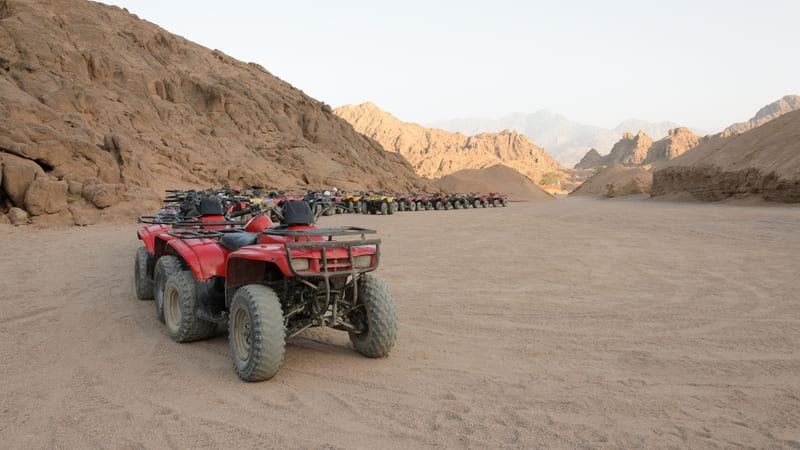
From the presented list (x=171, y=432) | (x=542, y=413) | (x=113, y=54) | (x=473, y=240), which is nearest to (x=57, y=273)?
(x=171, y=432)

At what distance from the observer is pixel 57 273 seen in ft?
27.9

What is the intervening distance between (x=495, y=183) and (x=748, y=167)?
40.4 m

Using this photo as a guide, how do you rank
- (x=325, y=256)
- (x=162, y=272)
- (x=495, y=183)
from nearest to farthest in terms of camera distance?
(x=325, y=256), (x=162, y=272), (x=495, y=183)

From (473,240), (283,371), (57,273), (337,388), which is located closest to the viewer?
(337,388)

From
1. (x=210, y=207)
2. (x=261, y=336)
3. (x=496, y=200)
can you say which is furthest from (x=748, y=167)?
(x=261, y=336)

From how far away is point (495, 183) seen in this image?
232 ft

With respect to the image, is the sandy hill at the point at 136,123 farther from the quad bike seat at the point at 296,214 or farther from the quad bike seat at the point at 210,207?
the quad bike seat at the point at 296,214

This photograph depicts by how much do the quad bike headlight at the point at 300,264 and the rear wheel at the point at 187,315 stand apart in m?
1.52

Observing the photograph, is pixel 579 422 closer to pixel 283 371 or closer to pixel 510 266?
pixel 283 371

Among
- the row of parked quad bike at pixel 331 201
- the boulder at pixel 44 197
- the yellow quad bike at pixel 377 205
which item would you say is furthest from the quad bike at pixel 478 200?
the boulder at pixel 44 197

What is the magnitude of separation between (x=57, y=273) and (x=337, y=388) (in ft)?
22.8

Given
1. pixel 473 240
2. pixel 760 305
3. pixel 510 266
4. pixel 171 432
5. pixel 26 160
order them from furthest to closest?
pixel 26 160
pixel 473 240
pixel 510 266
pixel 760 305
pixel 171 432

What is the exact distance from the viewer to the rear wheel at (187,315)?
4.80 meters

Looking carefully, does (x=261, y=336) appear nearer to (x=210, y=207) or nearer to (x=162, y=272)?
(x=162, y=272)
